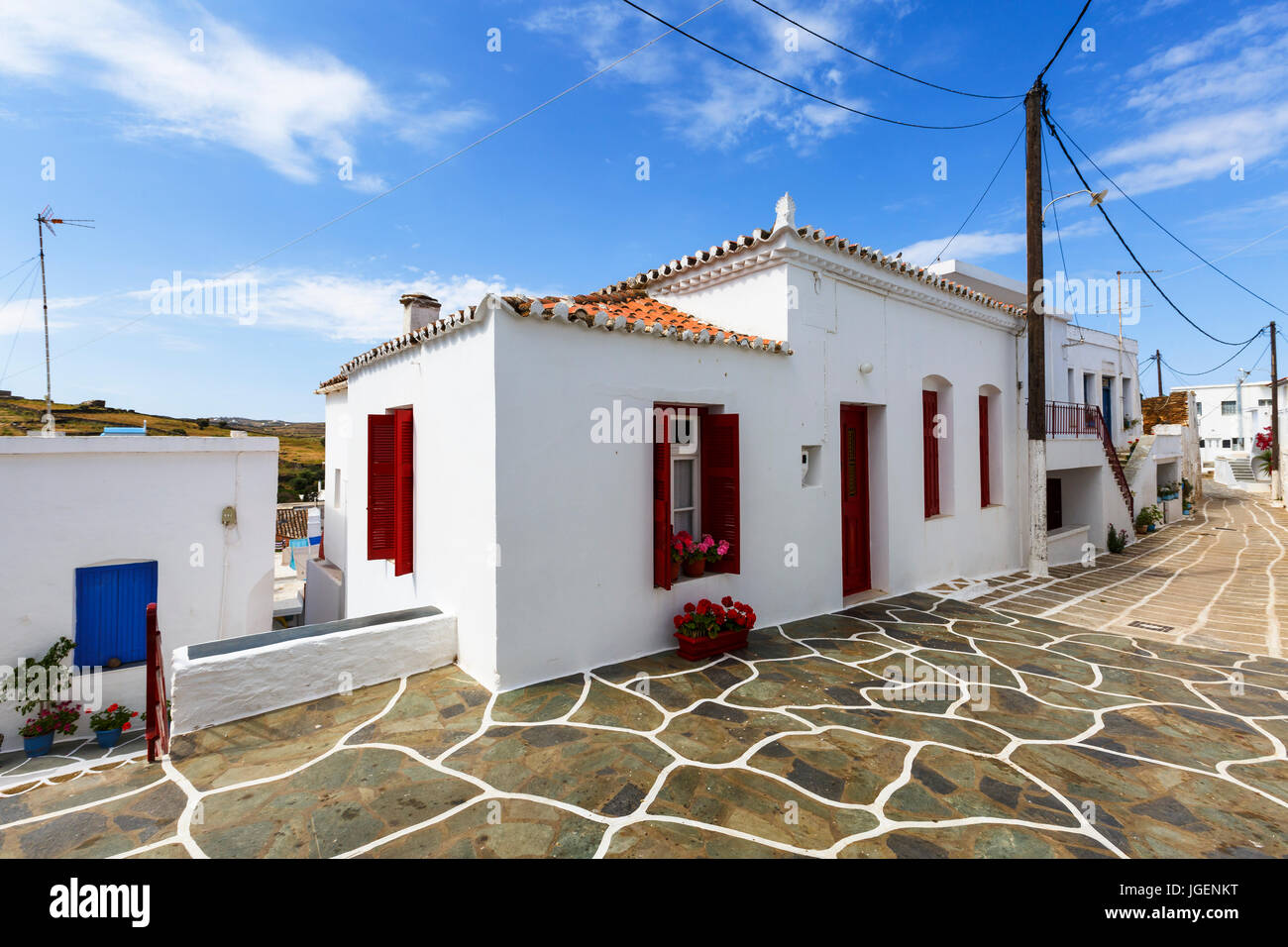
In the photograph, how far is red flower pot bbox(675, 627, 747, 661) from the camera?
557 cm

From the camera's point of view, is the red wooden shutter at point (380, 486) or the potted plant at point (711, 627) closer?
the potted plant at point (711, 627)

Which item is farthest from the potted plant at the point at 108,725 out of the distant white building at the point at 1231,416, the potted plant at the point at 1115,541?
the distant white building at the point at 1231,416

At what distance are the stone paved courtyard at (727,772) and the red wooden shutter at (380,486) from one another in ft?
6.70

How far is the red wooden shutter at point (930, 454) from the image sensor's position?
9203mm

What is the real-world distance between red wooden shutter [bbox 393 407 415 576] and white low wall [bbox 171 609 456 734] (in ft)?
3.09

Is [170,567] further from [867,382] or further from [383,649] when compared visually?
[867,382]

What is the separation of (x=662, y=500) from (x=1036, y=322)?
8.87 m

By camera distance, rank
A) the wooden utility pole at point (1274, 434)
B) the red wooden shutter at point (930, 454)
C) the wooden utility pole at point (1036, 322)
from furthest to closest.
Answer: the wooden utility pole at point (1274, 434), the wooden utility pole at point (1036, 322), the red wooden shutter at point (930, 454)

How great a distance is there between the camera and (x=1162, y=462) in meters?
20.6

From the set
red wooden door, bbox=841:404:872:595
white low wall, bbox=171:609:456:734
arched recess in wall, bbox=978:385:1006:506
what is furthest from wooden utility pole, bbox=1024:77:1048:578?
white low wall, bbox=171:609:456:734

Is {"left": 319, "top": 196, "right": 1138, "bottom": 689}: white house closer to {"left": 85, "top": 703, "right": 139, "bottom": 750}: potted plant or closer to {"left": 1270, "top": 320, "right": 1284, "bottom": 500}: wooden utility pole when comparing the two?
{"left": 85, "top": 703, "right": 139, "bottom": 750}: potted plant

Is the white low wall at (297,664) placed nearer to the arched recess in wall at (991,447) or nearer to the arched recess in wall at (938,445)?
the arched recess in wall at (938,445)

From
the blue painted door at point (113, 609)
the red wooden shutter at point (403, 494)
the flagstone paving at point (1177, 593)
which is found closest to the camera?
the red wooden shutter at point (403, 494)

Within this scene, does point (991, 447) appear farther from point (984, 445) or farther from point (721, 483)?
point (721, 483)
